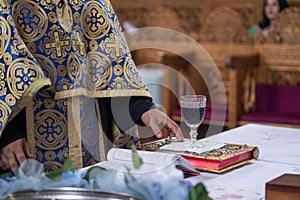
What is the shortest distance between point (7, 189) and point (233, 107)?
411 centimetres

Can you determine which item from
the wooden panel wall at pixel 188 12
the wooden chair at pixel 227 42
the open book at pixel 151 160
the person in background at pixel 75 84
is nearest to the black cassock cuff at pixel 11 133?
the person in background at pixel 75 84

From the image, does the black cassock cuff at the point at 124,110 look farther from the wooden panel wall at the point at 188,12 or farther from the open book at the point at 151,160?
the wooden panel wall at the point at 188,12

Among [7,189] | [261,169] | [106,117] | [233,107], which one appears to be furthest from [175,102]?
[7,189]

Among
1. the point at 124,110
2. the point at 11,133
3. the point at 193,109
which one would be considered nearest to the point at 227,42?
the point at 124,110

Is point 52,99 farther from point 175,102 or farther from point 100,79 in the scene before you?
point 175,102

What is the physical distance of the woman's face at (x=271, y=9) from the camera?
5641mm

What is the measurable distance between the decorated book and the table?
3 cm

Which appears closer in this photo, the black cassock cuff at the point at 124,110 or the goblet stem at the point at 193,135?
the goblet stem at the point at 193,135

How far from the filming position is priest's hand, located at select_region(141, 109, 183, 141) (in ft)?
7.28

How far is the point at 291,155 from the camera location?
2314 mm

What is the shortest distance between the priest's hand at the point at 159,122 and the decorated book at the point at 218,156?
0.05 metres

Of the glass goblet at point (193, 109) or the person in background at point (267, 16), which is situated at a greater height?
the person in background at point (267, 16)

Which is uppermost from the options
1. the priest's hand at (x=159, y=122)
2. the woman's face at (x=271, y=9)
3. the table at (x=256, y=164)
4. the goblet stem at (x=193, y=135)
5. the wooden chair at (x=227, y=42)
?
the woman's face at (x=271, y=9)

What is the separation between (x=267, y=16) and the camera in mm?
5695
